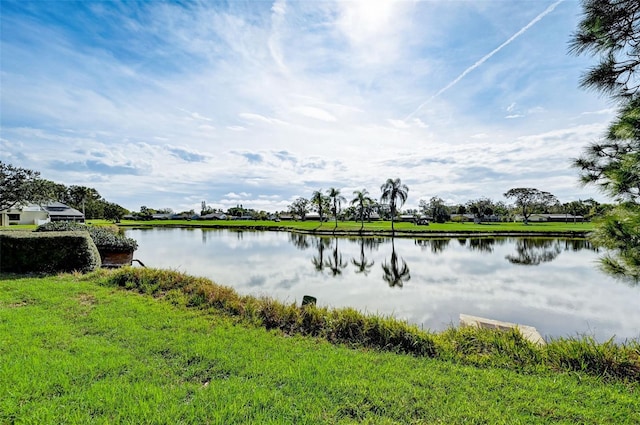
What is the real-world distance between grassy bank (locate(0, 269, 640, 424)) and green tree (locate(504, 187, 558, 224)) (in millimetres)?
91968

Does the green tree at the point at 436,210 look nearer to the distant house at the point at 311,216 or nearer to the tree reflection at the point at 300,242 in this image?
the distant house at the point at 311,216

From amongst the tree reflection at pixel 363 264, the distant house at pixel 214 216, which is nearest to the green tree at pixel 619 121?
the tree reflection at pixel 363 264

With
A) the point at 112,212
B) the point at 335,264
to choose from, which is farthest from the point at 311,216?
the point at 335,264

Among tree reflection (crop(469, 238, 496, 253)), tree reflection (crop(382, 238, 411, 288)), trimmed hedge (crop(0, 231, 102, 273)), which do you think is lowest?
tree reflection (crop(469, 238, 496, 253))

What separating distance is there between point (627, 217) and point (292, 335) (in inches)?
205

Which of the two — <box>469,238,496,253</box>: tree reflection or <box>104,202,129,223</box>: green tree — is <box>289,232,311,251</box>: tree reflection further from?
<box>104,202,129,223</box>: green tree

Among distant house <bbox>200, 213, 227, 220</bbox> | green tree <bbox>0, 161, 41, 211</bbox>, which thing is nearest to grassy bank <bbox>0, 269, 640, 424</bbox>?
green tree <bbox>0, 161, 41, 211</bbox>

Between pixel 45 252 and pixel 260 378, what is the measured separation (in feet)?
31.8

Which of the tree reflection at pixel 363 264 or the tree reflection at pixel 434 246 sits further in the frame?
the tree reflection at pixel 434 246

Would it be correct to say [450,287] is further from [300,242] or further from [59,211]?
[59,211]

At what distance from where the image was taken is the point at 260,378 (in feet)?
11.0

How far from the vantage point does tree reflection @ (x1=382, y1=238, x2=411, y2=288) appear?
488 inches

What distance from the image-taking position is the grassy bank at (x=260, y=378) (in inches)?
108

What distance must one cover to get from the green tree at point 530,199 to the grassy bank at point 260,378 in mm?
91968
